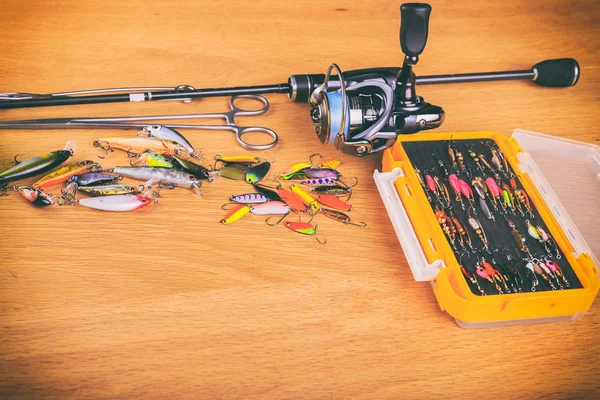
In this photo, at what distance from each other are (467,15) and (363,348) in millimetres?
1025

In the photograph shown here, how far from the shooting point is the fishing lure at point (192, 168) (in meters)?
0.94

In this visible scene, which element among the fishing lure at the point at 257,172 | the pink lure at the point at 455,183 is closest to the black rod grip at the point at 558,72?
the pink lure at the point at 455,183

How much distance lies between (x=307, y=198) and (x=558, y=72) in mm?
675

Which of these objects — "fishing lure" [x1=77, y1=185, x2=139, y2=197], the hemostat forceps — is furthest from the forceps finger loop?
"fishing lure" [x1=77, y1=185, x2=139, y2=197]

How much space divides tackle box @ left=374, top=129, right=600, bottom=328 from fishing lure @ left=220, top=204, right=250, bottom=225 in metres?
0.23

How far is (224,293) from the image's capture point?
0.80 metres

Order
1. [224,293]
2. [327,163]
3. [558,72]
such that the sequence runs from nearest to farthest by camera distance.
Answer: [224,293]
[327,163]
[558,72]

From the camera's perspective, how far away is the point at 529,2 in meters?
1.53

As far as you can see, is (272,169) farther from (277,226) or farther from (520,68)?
(520,68)

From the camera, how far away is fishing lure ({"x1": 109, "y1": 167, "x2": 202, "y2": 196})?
0.92 m

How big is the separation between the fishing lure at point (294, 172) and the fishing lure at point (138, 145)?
0.19m

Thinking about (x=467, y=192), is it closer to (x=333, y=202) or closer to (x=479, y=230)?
(x=479, y=230)

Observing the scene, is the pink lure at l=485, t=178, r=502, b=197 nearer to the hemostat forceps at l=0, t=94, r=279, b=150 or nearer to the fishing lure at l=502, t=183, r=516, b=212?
the fishing lure at l=502, t=183, r=516, b=212

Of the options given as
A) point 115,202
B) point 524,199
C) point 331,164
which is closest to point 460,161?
point 524,199
